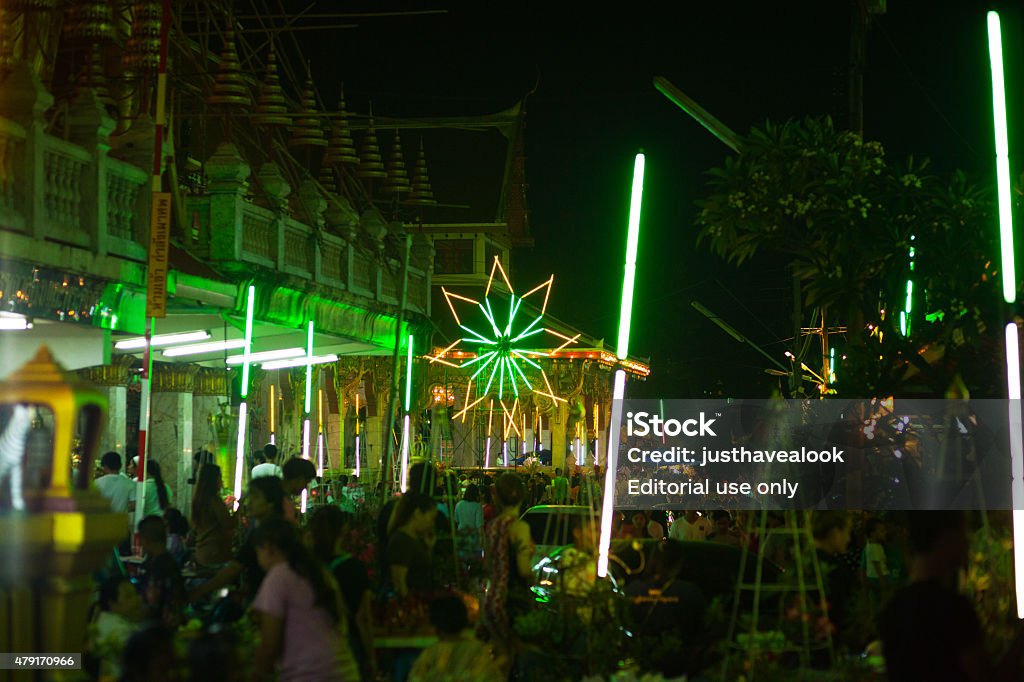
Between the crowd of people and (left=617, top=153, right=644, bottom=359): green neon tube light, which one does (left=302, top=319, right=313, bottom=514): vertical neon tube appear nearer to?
the crowd of people

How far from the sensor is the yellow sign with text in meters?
13.6

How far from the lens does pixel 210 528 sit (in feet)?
39.7

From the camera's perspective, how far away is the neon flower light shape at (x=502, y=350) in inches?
1186

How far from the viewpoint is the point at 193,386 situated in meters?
24.8

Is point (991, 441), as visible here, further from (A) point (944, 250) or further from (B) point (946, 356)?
(A) point (944, 250)

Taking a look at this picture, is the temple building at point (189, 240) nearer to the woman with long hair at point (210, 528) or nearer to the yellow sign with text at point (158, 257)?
the yellow sign with text at point (158, 257)

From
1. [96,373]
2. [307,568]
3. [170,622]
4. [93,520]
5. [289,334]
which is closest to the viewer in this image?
[93,520]

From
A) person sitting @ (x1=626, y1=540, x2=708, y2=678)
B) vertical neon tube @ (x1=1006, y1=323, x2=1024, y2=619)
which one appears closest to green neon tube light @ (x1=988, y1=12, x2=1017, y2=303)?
vertical neon tube @ (x1=1006, y1=323, x2=1024, y2=619)

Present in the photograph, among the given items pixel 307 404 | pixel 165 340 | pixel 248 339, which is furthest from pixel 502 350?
pixel 248 339

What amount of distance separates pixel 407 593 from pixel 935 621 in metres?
4.95

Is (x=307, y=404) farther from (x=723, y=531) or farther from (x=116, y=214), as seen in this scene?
(x=723, y=531)

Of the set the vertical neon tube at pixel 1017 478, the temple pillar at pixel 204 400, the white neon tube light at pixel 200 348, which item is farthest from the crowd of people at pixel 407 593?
the temple pillar at pixel 204 400

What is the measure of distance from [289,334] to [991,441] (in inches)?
601

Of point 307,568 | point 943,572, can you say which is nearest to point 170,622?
point 307,568
